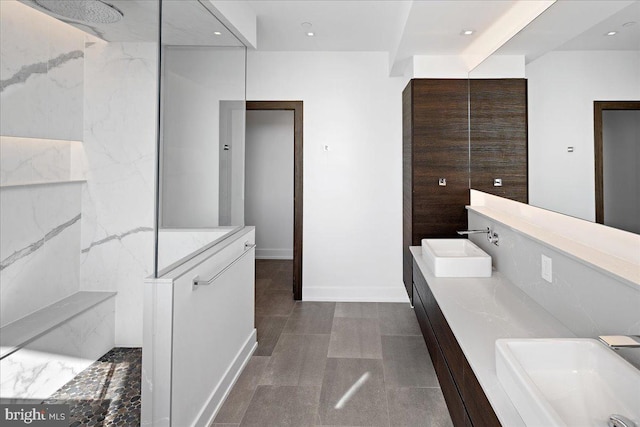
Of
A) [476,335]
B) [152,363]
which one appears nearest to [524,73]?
[476,335]

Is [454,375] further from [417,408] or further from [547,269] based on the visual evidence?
[417,408]

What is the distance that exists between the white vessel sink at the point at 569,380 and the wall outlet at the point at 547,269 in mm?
609

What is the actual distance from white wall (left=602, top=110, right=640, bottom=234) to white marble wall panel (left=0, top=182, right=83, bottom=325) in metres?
2.00

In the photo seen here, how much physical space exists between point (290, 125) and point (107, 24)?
435cm

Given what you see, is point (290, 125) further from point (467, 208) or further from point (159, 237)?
point (159, 237)

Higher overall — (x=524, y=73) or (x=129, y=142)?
(x=524, y=73)

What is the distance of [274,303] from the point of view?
428 cm

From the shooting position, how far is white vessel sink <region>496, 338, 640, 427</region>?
1.03m

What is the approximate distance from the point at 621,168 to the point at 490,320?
0.77 metres

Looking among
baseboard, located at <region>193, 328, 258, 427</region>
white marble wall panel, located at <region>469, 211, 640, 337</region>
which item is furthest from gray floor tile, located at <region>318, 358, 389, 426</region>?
white marble wall panel, located at <region>469, 211, 640, 337</region>

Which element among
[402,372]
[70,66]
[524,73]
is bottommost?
[402,372]

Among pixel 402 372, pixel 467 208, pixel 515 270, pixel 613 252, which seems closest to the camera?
pixel 613 252

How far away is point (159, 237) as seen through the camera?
5.98 feet

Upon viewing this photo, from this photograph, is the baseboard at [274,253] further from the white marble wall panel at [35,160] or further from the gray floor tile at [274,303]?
the white marble wall panel at [35,160]
